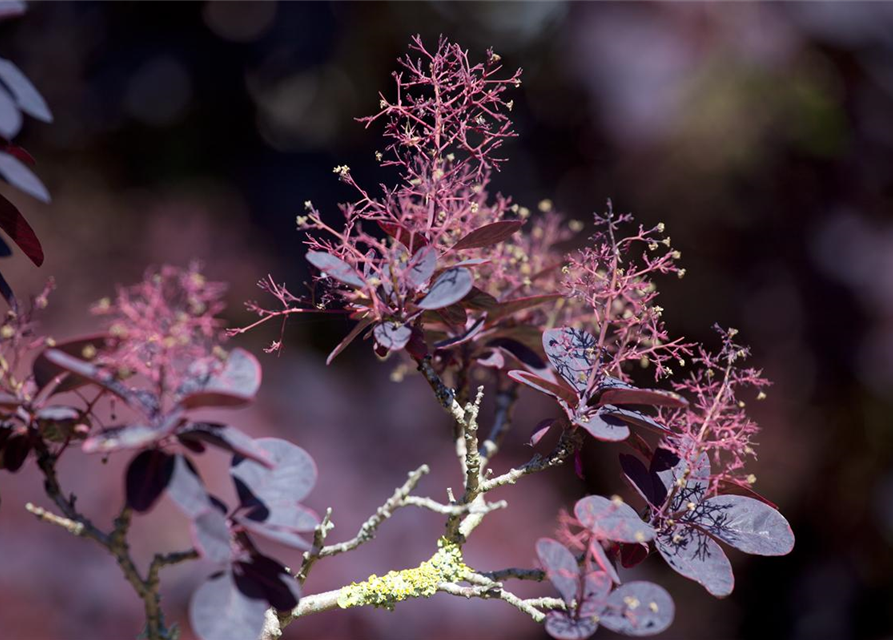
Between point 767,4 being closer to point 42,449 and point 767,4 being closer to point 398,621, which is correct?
point 398,621

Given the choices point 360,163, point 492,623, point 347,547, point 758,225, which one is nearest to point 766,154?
point 758,225

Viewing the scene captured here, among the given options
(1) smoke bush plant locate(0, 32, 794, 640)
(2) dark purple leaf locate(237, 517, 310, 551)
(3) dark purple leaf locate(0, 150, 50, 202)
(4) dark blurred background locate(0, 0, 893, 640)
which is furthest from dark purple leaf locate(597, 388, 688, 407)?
(4) dark blurred background locate(0, 0, 893, 640)

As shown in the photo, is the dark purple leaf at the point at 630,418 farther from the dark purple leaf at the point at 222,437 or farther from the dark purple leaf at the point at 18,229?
the dark purple leaf at the point at 18,229

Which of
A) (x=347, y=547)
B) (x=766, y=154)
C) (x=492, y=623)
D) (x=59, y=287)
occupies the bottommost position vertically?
(x=347, y=547)

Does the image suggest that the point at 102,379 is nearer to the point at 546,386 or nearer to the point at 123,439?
the point at 123,439

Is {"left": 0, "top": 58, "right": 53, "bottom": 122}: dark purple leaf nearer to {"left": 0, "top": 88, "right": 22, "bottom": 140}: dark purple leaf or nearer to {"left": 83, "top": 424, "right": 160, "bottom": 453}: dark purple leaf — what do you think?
{"left": 0, "top": 88, "right": 22, "bottom": 140}: dark purple leaf

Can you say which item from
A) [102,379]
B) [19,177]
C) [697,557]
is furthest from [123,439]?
[697,557]
